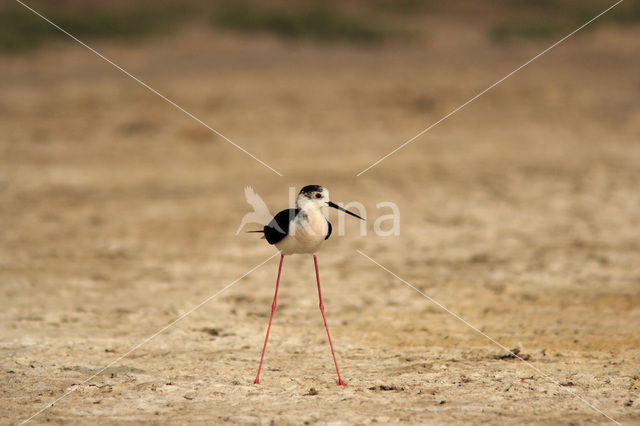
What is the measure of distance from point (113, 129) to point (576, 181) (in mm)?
7393

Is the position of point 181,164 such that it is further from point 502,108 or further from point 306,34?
point 306,34

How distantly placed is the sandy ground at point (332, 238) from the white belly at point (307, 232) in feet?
2.91

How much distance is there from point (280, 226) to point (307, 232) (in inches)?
8.6

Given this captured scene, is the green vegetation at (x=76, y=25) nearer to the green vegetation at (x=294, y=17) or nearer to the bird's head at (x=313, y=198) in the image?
the green vegetation at (x=294, y=17)

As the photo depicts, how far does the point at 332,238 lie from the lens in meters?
8.02

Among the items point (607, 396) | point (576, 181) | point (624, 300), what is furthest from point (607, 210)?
point (607, 396)

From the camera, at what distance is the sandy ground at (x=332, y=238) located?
437 cm

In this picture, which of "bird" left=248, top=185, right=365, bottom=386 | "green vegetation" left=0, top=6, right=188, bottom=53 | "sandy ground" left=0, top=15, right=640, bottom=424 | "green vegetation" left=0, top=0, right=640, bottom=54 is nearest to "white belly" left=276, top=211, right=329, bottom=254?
"bird" left=248, top=185, right=365, bottom=386

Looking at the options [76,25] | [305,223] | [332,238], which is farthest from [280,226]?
[76,25]

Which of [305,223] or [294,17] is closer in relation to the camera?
[305,223]

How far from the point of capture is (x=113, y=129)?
12.2 metres

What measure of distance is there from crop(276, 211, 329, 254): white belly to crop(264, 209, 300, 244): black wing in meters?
0.04

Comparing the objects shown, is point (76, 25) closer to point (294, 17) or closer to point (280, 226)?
point (294, 17)

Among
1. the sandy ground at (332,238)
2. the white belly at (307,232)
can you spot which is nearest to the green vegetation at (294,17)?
the sandy ground at (332,238)
